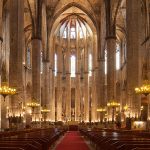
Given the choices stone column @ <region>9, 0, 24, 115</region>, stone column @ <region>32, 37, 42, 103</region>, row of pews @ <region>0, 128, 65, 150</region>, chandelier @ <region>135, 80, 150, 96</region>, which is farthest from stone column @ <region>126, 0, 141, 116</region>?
stone column @ <region>32, 37, 42, 103</region>

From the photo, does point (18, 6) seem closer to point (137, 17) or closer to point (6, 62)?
point (137, 17)

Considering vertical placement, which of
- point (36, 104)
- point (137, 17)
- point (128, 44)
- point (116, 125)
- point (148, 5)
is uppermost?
point (148, 5)

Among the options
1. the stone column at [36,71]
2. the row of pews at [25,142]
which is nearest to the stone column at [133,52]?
the row of pews at [25,142]

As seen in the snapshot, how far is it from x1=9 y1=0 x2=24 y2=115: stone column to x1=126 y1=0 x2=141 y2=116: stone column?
29.1 ft

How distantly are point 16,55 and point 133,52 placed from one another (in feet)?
31.4

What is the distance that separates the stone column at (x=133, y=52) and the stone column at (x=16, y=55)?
29.1 ft

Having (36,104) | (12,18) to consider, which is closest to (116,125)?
(36,104)

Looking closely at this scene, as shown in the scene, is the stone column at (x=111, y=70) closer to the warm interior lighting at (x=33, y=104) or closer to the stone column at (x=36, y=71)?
the stone column at (x=36, y=71)

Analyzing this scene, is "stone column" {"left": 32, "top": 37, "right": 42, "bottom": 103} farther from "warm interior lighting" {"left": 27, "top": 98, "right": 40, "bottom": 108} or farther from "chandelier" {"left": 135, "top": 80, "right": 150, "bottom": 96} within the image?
"chandelier" {"left": 135, "top": 80, "right": 150, "bottom": 96}

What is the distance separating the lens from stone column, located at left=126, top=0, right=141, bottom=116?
91.1 ft

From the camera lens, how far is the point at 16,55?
28969 millimetres

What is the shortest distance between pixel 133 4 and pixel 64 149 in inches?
573

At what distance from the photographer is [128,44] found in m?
28.7

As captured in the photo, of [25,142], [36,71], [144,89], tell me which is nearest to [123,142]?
[25,142]
